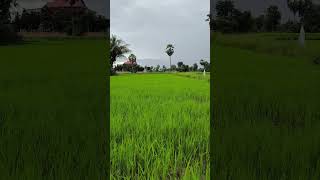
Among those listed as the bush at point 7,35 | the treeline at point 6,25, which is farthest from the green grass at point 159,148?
the treeline at point 6,25

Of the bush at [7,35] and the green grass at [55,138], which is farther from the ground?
the bush at [7,35]

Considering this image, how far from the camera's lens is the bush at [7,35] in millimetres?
20559

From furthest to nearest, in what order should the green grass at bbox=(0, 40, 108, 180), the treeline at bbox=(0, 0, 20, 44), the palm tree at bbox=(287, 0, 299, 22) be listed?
the palm tree at bbox=(287, 0, 299, 22) < the treeline at bbox=(0, 0, 20, 44) < the green grass at bbox=(0, 40, 108, 180)

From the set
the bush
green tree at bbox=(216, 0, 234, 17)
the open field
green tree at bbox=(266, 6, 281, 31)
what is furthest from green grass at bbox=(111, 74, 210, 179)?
green tree at bbox=(266, 6, 281, 31)

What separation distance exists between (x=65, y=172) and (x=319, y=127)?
176 centimetres

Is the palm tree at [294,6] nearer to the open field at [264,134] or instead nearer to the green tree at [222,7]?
the green tree at [222,7]

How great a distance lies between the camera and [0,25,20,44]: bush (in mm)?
20559

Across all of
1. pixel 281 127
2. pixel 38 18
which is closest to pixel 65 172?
pixel 281 127

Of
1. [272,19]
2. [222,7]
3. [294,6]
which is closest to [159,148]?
[222,7]

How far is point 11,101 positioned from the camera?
13.6 ft

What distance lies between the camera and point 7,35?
2086 cm

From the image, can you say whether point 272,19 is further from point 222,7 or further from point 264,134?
point 264,134

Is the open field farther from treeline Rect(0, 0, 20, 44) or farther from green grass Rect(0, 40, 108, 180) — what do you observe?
treeline Rect(0, 0, 20, 44)

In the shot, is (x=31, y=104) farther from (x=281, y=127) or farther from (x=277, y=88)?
(x=277, y=88)
